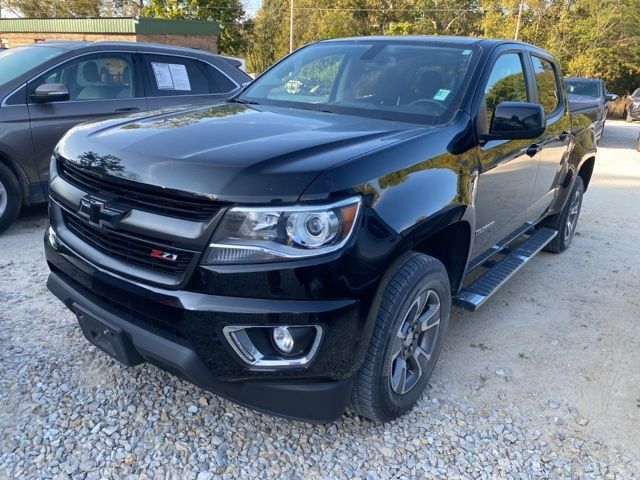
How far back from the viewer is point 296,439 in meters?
2.50

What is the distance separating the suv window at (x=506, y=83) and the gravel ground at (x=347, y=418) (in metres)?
1.55

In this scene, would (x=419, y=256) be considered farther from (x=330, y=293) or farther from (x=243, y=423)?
(x=243, y=423)

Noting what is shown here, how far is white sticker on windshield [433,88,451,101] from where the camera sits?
9.90 ft

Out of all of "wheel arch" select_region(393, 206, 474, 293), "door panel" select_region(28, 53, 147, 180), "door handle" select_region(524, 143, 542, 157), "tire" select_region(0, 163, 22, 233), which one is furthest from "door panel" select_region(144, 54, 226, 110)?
"wheel arch" select_region(393, 206, 474, 293)

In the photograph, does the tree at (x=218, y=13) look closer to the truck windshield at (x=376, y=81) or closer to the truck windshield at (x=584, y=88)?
the truck windshield at (x=584, y=88)

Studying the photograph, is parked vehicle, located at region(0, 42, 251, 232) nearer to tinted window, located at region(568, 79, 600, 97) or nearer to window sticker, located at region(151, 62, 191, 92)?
window sticker, located at region(151, 62, 191, 92)

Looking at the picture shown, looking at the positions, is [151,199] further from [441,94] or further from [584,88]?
[584,88]

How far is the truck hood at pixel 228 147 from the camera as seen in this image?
197cm

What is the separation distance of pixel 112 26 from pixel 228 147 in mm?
22568

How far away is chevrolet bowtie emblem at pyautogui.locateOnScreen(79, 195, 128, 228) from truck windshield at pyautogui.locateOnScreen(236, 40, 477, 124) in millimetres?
1459

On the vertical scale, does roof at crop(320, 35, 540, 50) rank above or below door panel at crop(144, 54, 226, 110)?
above

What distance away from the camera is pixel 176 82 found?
588 centimetres

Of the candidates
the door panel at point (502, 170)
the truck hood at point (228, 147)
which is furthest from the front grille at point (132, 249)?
the door panel at point (502, 170)

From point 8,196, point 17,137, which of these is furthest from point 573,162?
point 8,196
